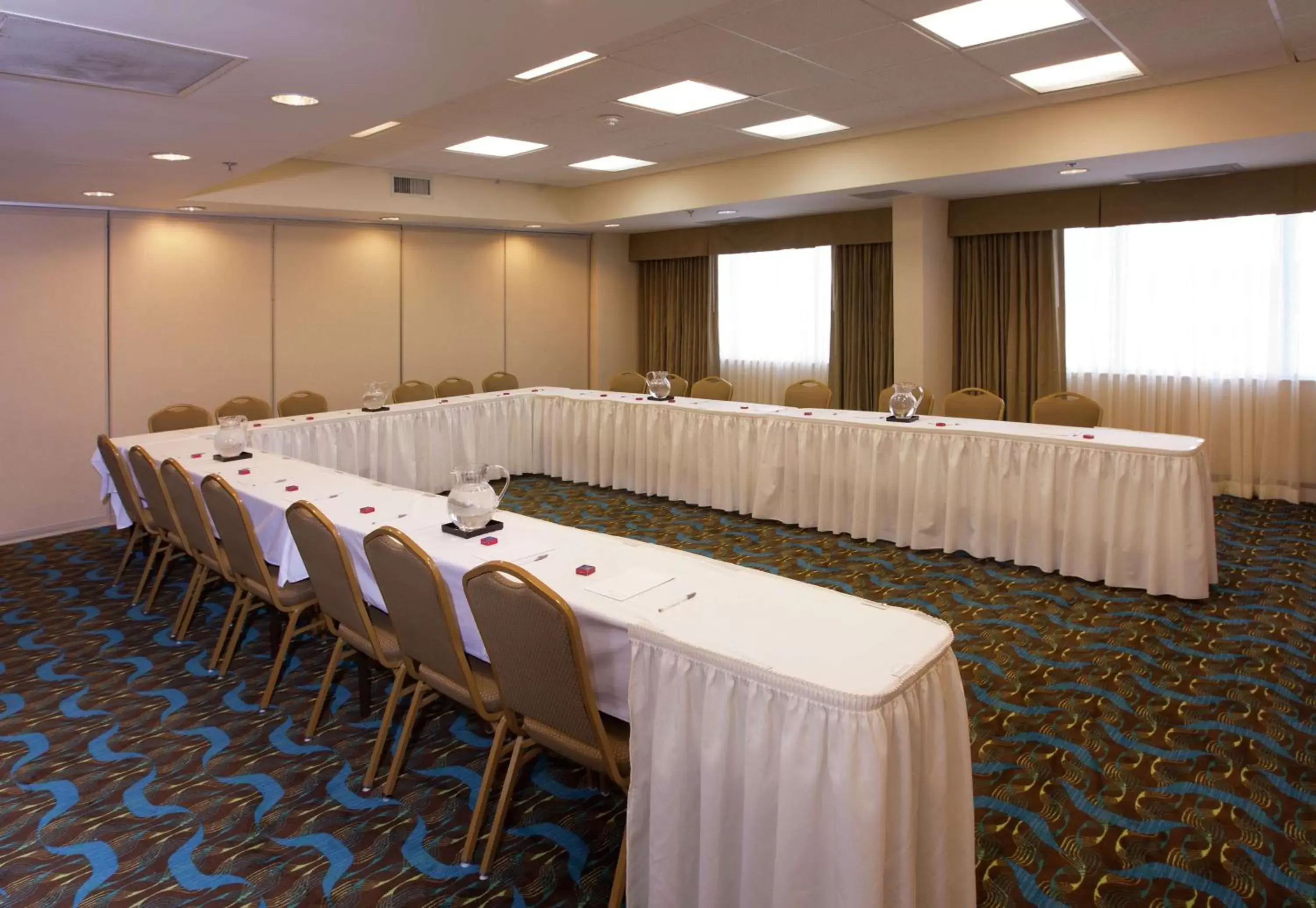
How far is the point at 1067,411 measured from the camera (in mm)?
6078

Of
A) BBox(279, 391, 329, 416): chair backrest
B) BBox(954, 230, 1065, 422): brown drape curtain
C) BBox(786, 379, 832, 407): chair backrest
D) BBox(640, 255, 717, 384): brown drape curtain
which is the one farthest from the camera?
BBox(640, 255, 717, 384): brown drape curtain

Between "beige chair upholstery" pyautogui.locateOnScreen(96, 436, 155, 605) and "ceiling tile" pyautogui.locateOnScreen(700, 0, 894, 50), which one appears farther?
"beige chair upholstery" pyautogui.locateOnScreen(96, 436, 155, 605)

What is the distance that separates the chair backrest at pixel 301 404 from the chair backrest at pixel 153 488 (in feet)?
8.10

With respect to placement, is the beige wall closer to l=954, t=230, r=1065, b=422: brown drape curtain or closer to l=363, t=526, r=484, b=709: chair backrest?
l=363, t=526, r=484, b=709: chair backrest

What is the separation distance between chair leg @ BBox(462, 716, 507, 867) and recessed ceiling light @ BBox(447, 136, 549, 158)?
17.5 feet

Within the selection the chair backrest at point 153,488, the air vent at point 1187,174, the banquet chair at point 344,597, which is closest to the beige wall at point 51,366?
the chair backrest at point 153,488

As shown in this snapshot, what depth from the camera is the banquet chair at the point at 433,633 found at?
2.57 m

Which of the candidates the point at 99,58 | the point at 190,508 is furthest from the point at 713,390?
the point at 99,58

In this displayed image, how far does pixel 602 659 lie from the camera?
8.27ft

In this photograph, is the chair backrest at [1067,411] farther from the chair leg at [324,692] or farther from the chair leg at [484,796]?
the chair leg at [324,692]

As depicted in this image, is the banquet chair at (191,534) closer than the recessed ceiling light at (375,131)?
Yes

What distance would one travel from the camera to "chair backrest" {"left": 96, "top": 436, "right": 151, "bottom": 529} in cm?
499

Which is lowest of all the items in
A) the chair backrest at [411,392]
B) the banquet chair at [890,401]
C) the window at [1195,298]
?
the banquet chair at [890,401]

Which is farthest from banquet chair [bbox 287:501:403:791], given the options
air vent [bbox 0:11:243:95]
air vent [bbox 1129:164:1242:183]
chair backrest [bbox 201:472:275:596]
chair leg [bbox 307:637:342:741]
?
air vent [bbox 1129:164:1242:183]
